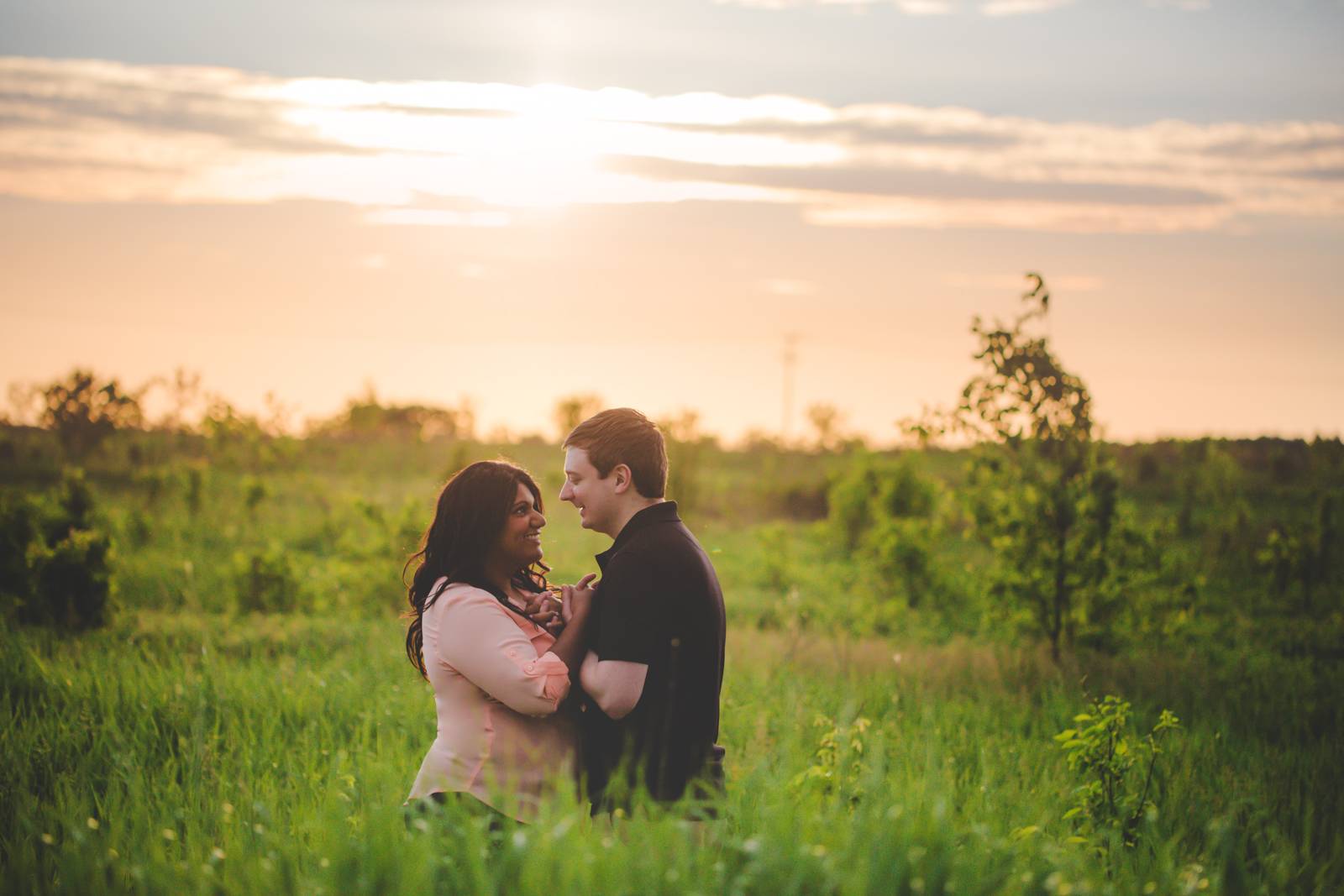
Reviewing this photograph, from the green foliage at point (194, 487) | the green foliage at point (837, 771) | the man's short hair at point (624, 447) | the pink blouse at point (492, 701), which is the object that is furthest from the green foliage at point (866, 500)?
the pink blouse at point (492, 701)

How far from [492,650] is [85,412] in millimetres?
32746

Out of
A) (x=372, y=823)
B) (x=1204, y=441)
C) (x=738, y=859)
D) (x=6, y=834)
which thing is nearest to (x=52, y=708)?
(x=6, y=834)

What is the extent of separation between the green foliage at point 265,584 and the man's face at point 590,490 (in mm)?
10246

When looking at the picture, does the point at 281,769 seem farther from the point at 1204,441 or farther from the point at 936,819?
the point at 1204,441

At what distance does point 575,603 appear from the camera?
3.72 m

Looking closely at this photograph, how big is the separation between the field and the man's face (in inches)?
44.1

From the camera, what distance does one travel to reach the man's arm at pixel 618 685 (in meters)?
3.44

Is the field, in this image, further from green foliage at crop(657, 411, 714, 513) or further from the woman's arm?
green foliage at crop(657, 411, 714, 513)

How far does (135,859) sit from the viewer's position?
10.8ft

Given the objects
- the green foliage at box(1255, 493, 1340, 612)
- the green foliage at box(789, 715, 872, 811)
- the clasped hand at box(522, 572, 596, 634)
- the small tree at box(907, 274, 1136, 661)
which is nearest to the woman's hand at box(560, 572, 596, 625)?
the clasped hand at box(522, 572, 596, 634)

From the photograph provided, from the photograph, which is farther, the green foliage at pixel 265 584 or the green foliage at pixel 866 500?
the green foliage at pixel 866 500

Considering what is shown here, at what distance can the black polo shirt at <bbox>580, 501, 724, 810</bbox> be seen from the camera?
3494 millimetres

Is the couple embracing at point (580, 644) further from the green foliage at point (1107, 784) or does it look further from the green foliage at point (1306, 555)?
the green foliage at point (1306, 555)

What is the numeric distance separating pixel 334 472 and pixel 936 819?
36.9 m
